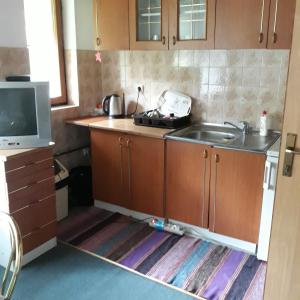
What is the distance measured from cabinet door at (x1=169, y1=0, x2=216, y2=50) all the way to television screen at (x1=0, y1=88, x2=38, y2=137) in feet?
3.67

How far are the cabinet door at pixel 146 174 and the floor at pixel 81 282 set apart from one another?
24.8 inches

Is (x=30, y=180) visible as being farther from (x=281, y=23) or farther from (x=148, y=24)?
(x=281, y=23)

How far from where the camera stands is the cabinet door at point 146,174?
2.71 meters

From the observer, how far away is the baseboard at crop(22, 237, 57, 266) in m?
2.37

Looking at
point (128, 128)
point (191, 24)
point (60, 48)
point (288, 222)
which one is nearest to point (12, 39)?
point (60, 48)

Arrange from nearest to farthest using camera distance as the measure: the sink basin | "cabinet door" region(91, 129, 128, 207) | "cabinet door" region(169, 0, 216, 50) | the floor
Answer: the floor
"cabinet door" region(169, 0, 216, 50)
the sink basin
"cabinet door" region(91, 129, 128, 207)

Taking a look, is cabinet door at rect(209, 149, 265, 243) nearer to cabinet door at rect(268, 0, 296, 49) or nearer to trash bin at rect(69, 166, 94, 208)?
cabinet door at rect(268, 0, 296, 49)

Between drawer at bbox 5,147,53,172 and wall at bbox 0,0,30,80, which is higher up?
wall at bbox 0,0,30,80

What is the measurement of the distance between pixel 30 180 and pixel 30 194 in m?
0.09

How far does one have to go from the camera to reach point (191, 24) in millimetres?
2586

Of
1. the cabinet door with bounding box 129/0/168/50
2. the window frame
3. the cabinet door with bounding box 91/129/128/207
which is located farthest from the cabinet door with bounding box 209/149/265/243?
the window frame

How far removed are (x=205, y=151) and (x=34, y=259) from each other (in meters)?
1.40

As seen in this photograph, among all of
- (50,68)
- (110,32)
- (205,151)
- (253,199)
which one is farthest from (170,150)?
(50,68)

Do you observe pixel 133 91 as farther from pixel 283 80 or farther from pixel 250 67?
pixel 283 80
